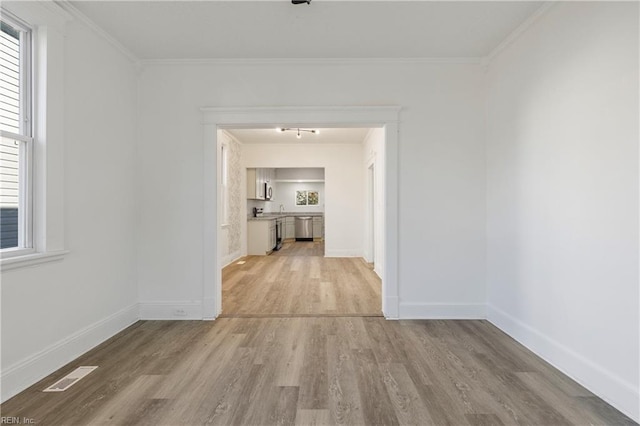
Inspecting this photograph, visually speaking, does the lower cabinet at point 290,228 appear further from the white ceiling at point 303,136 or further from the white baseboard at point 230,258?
the white ceiling at point 303,136

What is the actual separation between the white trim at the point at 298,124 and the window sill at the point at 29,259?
1.21m

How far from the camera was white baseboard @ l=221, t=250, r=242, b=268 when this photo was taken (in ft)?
20.6

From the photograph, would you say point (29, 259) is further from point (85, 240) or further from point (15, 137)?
point (15, 137)

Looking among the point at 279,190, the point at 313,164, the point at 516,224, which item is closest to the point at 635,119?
the point at 516,224

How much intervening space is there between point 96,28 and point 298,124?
181cm

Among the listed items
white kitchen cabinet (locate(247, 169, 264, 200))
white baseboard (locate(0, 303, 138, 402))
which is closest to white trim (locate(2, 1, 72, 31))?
white baseboard (locate(0, 303, 138, 402))

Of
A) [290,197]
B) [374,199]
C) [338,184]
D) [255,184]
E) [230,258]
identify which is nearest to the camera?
[374,199]

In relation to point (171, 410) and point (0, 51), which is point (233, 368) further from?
point (0, 51)

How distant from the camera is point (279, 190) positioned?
1266 cm

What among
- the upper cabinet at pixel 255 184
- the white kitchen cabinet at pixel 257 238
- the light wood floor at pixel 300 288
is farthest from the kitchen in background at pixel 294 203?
the light wood floor at pixel 300 288

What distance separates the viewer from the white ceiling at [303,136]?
6.26 metres

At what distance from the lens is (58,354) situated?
7.38 ft

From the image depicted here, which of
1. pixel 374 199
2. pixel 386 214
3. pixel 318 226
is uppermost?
pixel 374 199

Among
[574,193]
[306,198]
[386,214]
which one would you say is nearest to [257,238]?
[306,198]
